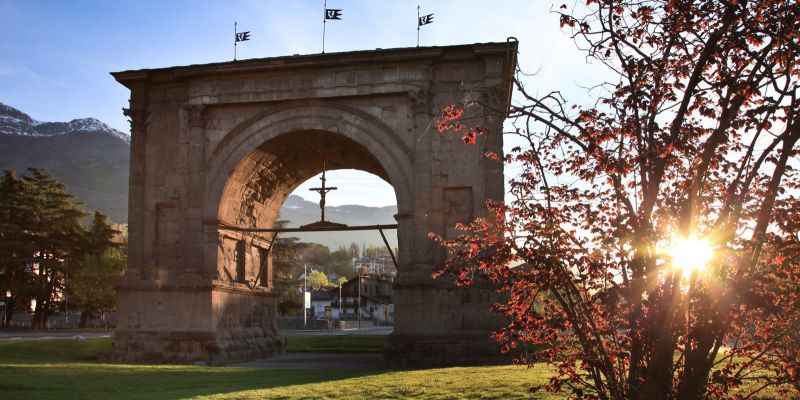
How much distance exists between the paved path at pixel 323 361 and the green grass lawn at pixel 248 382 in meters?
2.06

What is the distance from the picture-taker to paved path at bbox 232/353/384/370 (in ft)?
62.0

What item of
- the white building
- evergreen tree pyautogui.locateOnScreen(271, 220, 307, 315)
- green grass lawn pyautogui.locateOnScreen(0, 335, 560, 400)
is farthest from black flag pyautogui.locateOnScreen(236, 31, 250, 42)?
the white building

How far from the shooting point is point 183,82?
2102cm

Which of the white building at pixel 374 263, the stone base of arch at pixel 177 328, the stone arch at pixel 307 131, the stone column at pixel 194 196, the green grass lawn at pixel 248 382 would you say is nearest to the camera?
the green grass lawn at pixel 248 382

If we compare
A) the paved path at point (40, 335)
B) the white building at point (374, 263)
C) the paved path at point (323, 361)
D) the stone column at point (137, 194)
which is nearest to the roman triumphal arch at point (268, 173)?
the stone column at point (137, 194)

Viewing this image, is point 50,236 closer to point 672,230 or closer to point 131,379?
point 131,379

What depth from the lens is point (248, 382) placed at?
1415 centimetres

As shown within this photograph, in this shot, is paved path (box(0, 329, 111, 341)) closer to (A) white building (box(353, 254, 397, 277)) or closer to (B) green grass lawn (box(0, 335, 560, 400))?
(B) green grass lawn (box(0, 335, 560, 400))

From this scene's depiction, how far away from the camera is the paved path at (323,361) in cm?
1889

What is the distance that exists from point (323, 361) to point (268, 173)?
5.73 metres

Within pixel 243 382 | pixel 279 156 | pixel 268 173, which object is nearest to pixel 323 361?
pixel 268 173

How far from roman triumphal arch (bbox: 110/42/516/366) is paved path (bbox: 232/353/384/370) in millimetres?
792

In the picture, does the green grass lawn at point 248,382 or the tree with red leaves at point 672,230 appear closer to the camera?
the tree with red leaves at point 672,230

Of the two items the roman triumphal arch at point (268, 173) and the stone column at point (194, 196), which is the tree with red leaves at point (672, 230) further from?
the stone column at point (194, 196)
